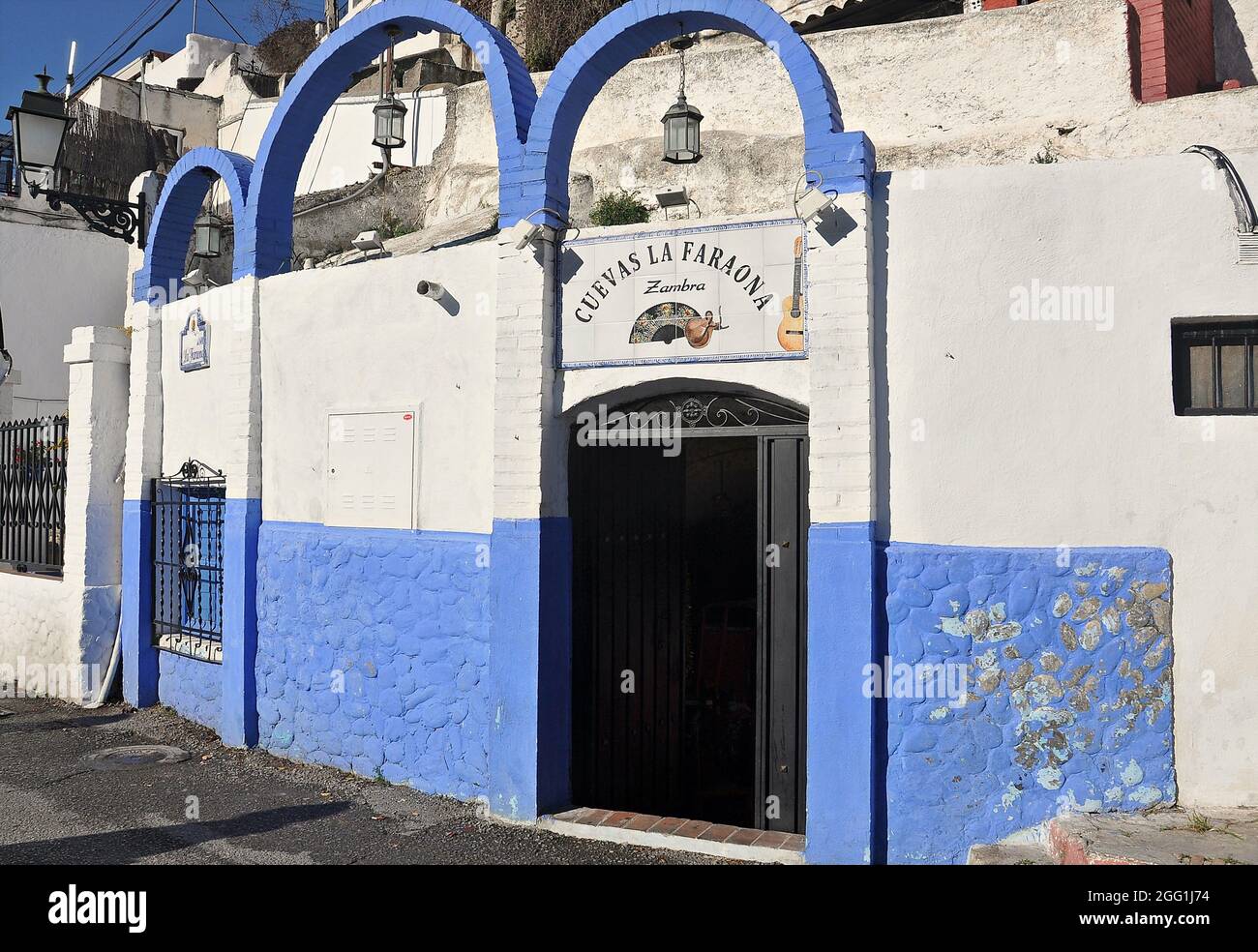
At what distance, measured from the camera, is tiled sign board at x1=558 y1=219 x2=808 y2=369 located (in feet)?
21.2

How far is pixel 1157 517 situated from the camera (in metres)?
5.83

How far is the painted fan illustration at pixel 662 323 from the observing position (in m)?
6.74

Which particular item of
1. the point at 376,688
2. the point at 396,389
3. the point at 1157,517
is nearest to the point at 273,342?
the point at 396,389

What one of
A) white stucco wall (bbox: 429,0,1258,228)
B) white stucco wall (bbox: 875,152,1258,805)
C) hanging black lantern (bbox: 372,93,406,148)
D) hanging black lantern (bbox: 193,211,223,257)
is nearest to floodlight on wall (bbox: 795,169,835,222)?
white stucco wall (bbox: 875,152,1258,805)

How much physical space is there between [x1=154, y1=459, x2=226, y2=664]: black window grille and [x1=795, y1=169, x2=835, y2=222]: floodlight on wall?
588cm

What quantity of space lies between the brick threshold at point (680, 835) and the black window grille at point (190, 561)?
4.11m

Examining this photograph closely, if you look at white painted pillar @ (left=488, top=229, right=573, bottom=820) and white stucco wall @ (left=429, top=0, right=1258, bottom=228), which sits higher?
white stucco wall @ (left=429, top=0, right=1258, bottom=228)

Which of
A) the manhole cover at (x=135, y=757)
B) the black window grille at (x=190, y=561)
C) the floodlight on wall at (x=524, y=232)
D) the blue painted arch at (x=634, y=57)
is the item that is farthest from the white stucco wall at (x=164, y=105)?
the floodlight on wall at (x=524, y=232)

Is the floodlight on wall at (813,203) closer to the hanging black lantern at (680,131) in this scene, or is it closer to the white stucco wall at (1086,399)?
the white stucco wall at (1086,399)

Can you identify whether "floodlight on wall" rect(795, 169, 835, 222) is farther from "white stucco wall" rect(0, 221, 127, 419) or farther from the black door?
"white stucco wall" rect(0, 221, 127, 419)

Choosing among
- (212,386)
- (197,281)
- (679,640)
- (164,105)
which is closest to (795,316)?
(679,640)

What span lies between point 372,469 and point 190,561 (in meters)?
3.08

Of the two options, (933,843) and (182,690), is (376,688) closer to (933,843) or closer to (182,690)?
(182,690)

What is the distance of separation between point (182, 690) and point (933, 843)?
7037 millimetres
